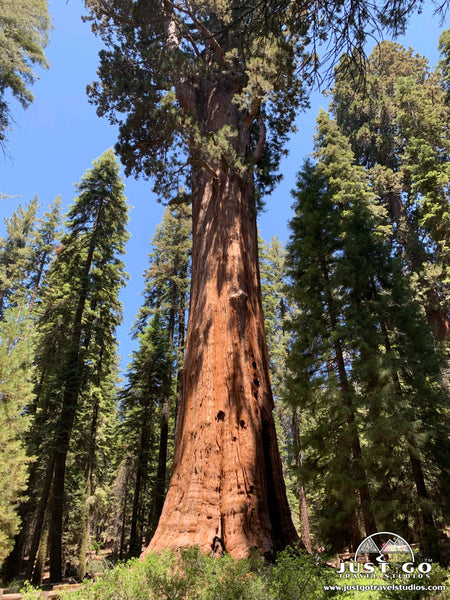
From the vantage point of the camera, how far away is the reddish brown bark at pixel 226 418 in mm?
4605

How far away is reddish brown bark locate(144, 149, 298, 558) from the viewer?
461 centimetres

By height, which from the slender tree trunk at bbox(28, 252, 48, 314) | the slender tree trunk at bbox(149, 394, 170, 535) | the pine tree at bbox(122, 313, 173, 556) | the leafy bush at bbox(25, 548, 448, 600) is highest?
the slender tree trunk at bbox(28, 252, 48, 314)

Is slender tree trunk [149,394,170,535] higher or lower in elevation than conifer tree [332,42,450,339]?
lower

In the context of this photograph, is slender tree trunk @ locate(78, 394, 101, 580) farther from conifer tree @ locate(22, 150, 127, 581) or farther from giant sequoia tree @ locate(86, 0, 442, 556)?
giant sequoia tree @ locate(86, 0, 442, 556)

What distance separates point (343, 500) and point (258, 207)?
276 inches

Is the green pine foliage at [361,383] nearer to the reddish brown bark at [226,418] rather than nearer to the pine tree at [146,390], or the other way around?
the reddish brown bark at [226,418]

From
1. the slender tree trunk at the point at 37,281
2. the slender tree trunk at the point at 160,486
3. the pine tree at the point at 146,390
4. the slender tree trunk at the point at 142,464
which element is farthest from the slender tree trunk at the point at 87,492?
the slender tree trunk at the point at 37,281

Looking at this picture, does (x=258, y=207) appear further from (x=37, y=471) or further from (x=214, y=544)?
(x=37, y=471)

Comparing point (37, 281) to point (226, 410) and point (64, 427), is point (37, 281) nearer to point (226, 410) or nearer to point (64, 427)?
point (64, 427)

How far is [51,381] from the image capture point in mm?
13297

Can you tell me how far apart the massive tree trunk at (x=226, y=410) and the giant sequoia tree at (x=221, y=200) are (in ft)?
0.06

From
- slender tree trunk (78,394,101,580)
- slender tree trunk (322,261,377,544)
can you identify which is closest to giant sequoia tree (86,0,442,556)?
slender tree trunk (322,261,377,544)

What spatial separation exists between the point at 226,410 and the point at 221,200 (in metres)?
4.40

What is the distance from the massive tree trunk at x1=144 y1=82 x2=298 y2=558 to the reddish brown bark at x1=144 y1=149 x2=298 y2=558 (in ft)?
0.05
